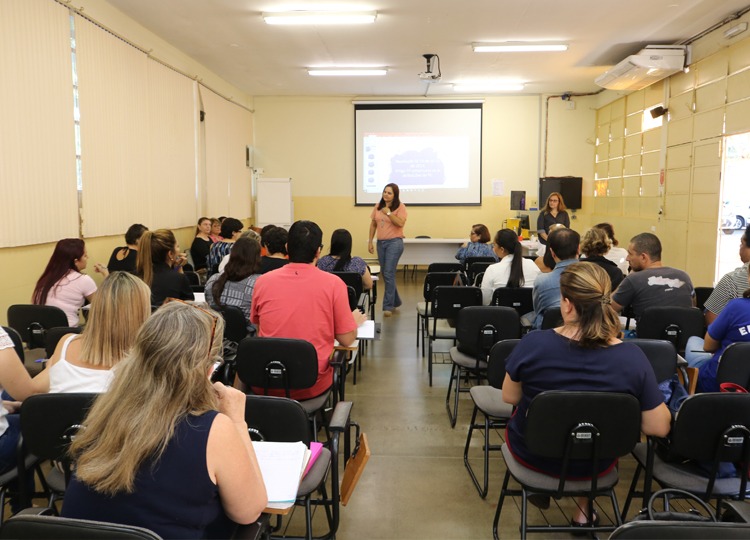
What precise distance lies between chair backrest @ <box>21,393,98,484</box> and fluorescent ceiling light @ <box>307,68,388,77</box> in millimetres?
7880

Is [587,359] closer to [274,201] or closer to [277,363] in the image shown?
[277,363]

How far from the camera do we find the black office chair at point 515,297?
436 centimetres

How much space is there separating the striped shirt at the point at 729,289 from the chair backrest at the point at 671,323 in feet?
0.40

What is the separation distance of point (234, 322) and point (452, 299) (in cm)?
175

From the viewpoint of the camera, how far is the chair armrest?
6.93ft

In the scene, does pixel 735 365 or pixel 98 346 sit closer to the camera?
pixel 98 346

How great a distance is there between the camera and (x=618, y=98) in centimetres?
967

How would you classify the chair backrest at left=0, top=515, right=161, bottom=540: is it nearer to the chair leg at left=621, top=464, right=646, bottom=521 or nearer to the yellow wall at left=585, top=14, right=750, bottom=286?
the chair leg at left=621, top=464, right=646, bottom=521

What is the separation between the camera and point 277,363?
8.80 ft

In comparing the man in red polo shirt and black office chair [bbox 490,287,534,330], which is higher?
the man in red polo shirt

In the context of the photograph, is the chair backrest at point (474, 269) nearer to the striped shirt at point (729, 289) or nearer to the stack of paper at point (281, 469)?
the striped shirt at point (729, 289)

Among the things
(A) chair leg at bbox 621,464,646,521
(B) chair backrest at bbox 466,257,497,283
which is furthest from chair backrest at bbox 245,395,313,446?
(B) chair backrest at bbox 466,257,497,283

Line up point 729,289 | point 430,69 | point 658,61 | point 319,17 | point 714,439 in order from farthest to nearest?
point 430,69, point 658,61, point 319,17, point 729,289, point 714,439

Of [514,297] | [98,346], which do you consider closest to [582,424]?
[98,346]
